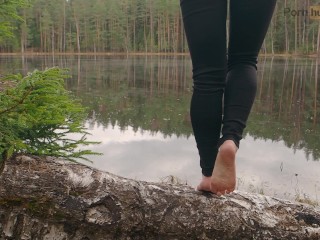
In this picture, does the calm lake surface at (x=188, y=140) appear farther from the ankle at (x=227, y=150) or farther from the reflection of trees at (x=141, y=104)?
the ankle at (x=227, y=150)

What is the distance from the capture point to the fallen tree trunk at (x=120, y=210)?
1.70m

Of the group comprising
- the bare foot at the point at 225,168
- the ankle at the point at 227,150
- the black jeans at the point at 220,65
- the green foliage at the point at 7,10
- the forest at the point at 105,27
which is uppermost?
the forest at the point at 105,27

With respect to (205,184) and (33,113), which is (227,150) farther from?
(33,113)

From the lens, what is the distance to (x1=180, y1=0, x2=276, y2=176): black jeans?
5.68 feet

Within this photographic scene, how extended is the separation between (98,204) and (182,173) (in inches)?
145

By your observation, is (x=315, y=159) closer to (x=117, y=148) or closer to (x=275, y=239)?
(x=117, y=148)

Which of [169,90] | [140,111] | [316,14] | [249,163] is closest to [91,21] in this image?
[316,14]

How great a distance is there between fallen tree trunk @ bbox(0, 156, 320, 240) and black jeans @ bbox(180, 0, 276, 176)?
25 cm

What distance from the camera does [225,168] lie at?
167 centimetres

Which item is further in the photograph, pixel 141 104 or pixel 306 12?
pixel 306 12

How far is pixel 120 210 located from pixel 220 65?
84cm

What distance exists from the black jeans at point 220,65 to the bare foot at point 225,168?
63mm

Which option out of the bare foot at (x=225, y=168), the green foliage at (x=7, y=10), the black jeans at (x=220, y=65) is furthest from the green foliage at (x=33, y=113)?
the bare foot at (x=225, y=168)

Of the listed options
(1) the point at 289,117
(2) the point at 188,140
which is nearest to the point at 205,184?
(2) the point at 188,140
